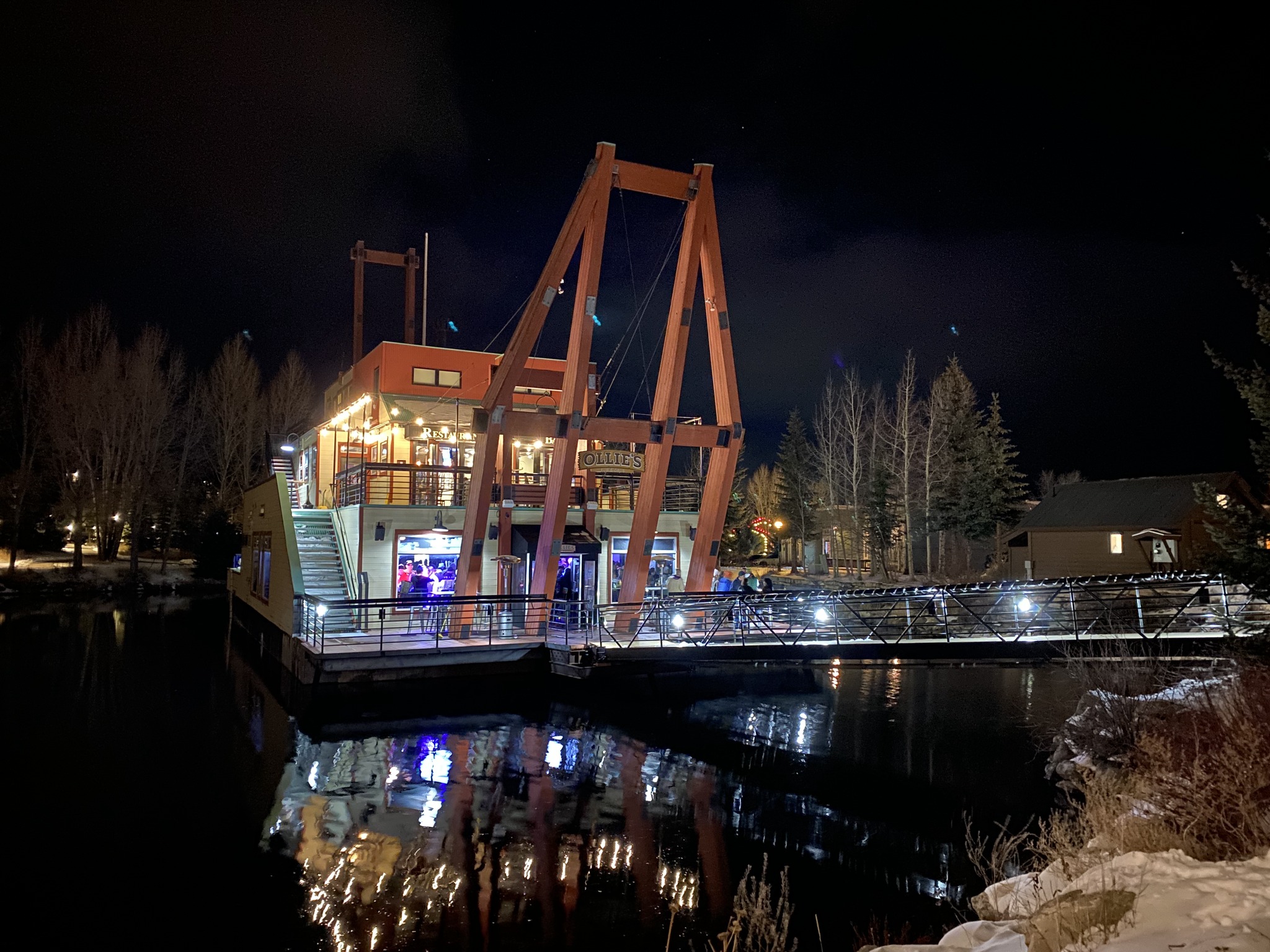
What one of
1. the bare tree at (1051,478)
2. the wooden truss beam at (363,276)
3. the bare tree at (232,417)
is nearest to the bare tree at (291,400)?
the bare tree at (232,417)

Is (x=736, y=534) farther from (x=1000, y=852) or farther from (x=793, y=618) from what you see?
(x=1000, y=852)

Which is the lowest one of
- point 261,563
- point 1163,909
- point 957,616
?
point 1163,909

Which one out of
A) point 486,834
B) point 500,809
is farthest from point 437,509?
point 486,834

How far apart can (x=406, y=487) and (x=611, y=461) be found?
28.4 ft

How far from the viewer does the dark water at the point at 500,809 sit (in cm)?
810

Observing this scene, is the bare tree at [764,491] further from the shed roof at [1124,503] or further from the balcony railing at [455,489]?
the balcony railing at [455,489]

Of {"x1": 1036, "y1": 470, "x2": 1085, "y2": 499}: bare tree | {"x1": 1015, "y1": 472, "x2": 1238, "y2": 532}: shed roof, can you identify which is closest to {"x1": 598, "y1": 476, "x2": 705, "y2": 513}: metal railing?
{"x1": 1015, "y1": 472, "x2": 1238, "y2": 532}: shed roof

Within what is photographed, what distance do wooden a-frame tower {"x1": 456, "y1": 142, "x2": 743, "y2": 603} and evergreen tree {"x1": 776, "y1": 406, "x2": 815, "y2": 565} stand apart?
110 ft

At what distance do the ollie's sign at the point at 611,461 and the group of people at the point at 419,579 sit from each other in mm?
5931

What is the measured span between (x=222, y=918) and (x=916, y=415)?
1552 inches

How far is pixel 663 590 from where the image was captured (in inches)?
916

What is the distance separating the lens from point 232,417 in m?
50.7

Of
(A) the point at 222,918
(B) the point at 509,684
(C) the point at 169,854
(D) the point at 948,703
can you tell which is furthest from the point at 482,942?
(D) the point at 948,703

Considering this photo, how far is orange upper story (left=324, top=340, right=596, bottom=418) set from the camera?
1104 inches
